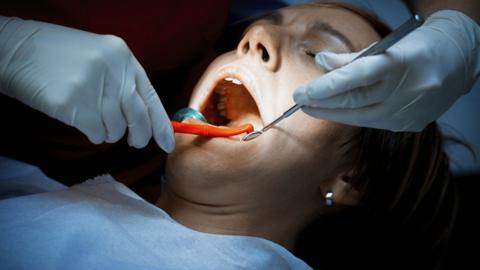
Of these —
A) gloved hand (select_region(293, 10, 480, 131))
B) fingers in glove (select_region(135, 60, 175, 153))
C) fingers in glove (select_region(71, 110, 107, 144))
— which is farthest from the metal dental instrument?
fingers in glove (select_region(71, 110, 107, 144))

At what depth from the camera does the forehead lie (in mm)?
1318

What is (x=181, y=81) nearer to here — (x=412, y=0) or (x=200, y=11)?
(x=200, y=11)

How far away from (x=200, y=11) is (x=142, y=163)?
1.71 feet

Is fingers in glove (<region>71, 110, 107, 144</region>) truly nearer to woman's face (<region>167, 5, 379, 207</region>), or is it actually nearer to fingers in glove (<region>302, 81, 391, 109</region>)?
woman's face (<region>167, 5, 379, 207</region>)

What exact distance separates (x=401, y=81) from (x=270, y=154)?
1.15ft

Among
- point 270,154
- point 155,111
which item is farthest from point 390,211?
point 155,111

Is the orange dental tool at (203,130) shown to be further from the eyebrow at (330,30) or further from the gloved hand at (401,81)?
the eyebrow at (330,30)

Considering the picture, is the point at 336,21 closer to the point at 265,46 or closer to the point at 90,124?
the point at 265,46

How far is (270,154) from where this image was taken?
1229mm

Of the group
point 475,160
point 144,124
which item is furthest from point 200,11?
point 475,160

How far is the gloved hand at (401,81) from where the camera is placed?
3.50 ft

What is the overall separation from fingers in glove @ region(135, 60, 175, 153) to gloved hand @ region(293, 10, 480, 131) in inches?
12.1

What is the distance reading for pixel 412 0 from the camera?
157 cm

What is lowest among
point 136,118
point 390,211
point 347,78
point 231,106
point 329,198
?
point 390,211
